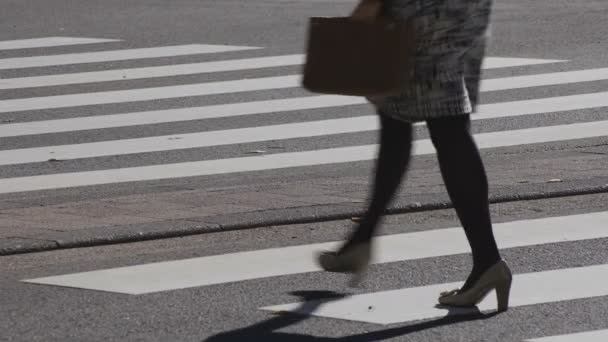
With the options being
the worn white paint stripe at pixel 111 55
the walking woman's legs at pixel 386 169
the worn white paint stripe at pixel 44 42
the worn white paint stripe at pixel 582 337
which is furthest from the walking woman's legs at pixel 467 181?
the worn white paint stripe at pixel 44 42

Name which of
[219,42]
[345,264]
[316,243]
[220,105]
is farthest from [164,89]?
[345,264]

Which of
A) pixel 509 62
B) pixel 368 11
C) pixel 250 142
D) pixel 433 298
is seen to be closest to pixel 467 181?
pixel 433 298

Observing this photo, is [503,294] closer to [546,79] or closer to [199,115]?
[199,115]

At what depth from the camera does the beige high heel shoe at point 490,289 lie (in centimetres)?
579

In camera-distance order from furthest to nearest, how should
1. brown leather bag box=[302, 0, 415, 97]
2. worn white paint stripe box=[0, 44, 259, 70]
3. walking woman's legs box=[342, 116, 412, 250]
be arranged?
worn white paint stripe box=[0, 44, 259, 70], walking woman's legs box=[342, 116, 412, 250], brown leather bag box=[302, 0, 415, 97]

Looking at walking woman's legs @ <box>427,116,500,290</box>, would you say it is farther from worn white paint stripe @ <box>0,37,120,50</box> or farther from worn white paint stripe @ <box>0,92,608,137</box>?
worn white paint stripe @ <box>0,37,120,50</box>

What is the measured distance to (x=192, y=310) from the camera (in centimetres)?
582

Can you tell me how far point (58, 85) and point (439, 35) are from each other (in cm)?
810

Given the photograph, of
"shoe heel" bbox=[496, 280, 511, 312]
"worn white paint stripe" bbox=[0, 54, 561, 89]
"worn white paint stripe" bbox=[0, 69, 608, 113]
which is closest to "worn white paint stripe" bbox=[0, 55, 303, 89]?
"worn white paint stripe" bbox=[0, 54, 561, 89]

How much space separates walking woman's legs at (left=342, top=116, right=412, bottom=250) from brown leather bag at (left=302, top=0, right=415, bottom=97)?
29 centimetres

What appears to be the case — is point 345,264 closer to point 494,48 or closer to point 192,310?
point 192,310

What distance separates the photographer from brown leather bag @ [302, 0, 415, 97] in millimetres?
5668

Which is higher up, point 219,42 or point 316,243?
point 316,243

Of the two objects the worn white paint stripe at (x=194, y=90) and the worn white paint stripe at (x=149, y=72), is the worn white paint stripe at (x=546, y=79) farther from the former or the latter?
the worn white paint stripe at (x=149, y=72)
